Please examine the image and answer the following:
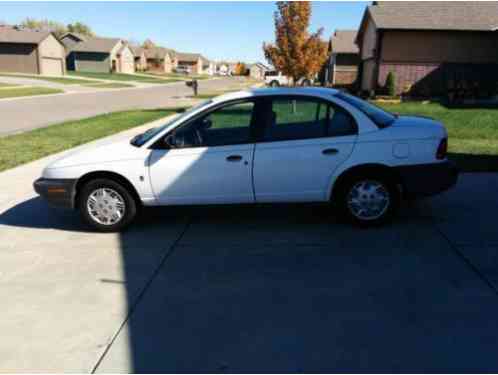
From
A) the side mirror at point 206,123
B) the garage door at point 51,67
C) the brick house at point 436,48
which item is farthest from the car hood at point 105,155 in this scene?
the garage door at point 51,67

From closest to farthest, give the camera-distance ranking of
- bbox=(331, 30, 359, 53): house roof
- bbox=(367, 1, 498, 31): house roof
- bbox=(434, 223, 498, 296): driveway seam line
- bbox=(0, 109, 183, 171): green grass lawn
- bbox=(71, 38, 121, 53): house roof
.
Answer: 1. bbox=(434, 223, 498, 296): driveway seam line
2. bbox=(0, 109, 183, 171): green grass lawn
3. bbox=(367, 1, 498, 31): house roof
4. bbox=(331, 30, 359, 53): house roof
5. bbox=(71, 38, 121, 53): house roof

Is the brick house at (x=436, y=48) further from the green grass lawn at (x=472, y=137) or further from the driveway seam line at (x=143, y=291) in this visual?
the driveway seam line at (x=143, y=291)

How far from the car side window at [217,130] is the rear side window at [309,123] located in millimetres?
273

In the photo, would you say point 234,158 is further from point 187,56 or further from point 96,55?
point 187,56

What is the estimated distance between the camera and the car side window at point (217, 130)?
5188 millimetres

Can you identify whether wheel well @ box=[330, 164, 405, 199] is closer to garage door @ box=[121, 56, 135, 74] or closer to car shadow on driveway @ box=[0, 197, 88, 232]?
car shadow on driveway @ box=[0, 197, 88, 232]

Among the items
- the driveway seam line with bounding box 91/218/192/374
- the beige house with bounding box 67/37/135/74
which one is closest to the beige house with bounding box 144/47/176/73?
the beige house with bounding box 67/37/135/74

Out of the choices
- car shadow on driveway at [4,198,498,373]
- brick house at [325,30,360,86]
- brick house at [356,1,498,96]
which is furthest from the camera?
brick house at [325,30,360,86]

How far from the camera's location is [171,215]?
240 inches

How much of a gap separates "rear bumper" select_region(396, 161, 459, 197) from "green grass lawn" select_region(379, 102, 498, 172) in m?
3.18

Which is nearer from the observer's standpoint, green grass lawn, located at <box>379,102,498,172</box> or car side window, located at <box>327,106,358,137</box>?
car side window, located at <box>327,106,358,137</box>

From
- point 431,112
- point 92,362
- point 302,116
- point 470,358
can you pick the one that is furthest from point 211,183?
point 431,112

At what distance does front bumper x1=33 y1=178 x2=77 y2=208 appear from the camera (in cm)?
535

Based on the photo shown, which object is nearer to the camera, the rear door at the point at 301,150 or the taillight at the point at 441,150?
the rear door at the point at 301,150
